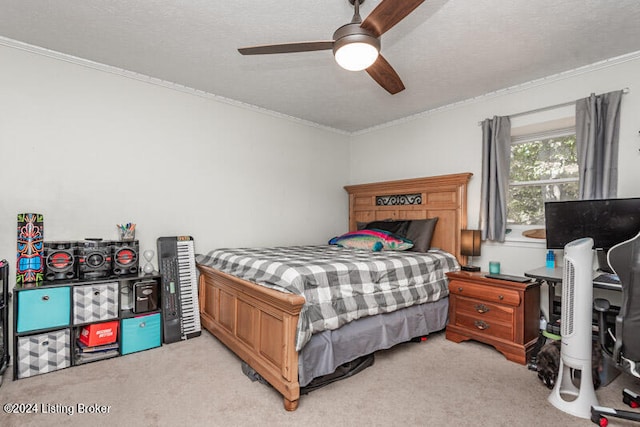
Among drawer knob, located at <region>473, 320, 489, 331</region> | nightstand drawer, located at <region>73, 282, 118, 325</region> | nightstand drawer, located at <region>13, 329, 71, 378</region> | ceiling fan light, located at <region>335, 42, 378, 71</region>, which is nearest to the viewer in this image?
ceiling fan light, located at <region>335, 42, 378, 71</region>

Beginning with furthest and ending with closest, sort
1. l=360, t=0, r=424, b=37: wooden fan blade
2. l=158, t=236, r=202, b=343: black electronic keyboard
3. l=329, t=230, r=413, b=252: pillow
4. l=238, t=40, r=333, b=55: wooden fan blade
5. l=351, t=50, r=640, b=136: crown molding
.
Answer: l=329, t=230, r=413, b=252: pillow < l=158, t=236, r=202, b=343: black electronic keyboard < l=351, t=50, r=640, b=136: crown molding < l=238, t=40, r=333, b=55: wooden fan blade < l=360, t=0, r=424, b=37: wooden fan blade

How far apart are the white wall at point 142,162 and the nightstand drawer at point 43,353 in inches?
27.3

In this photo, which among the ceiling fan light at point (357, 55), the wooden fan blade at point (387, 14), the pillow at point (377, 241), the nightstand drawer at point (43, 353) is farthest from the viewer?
the pillow at point (377, 241)

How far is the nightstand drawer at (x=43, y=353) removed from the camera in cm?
231

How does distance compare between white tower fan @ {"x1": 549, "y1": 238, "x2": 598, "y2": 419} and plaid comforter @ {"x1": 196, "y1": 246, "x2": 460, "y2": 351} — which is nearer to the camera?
white tower fan @ {"x1": 549, "y1": 238, "x2": 598, "y2": 419}

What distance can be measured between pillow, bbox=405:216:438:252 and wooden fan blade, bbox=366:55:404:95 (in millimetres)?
1768

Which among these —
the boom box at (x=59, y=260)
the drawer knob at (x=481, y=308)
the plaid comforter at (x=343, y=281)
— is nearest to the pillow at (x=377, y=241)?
the plaid comforter at (x=343, y=281)

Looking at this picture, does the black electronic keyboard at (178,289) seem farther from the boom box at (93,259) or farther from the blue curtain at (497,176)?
the blue curtain at (497,176)

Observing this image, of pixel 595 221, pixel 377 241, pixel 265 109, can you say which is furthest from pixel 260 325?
pixel 265 109

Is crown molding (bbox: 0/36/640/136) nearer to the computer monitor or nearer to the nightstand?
the computer monitor

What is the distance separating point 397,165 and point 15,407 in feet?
14.0

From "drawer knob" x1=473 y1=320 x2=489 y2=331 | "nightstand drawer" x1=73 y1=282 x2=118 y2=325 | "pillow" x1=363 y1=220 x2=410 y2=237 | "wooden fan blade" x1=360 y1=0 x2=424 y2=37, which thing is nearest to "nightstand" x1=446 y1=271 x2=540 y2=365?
"drawer knob" x1=473 y1=320 x2=489 y2=331

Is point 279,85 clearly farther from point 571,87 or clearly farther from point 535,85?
point 571,87

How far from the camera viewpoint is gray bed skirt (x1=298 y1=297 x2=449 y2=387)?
212cm
